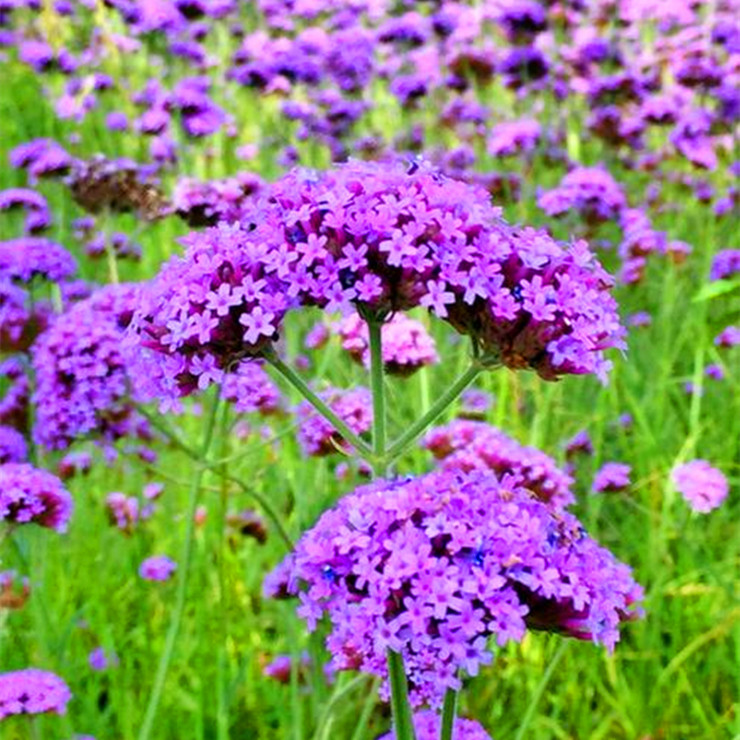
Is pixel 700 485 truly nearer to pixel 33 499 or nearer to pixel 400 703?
pixel 33 499

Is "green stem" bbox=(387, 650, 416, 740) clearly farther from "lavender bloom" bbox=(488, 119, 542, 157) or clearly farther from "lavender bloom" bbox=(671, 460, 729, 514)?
"lavender bloom" bbox=(488, 119, 542, 157)

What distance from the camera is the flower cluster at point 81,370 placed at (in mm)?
1945

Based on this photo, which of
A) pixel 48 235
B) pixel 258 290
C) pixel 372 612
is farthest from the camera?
pixel 48 235

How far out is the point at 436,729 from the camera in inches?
55.6

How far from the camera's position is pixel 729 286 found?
1.68 meters

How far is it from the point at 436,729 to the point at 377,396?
43 centimetres

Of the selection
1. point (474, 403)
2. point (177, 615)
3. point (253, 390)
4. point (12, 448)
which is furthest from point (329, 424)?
point (474, 403)

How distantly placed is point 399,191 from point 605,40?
3.94 m

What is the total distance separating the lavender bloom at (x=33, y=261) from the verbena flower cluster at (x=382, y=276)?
1248 mm

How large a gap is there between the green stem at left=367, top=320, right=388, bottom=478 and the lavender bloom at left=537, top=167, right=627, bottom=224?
218 centimetres

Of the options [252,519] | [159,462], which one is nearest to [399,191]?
[252,519]

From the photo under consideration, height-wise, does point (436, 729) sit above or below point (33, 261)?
below

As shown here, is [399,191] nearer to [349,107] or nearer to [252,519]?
[252,519]

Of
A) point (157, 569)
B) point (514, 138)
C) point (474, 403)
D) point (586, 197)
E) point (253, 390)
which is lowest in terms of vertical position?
point (157, 569)
